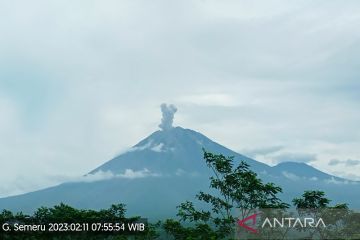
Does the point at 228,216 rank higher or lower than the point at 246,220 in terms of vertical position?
higher

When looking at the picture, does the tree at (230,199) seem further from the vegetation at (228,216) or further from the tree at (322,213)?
the tree at (322,213)

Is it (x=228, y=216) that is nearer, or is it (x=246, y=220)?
(x=246, y=220)

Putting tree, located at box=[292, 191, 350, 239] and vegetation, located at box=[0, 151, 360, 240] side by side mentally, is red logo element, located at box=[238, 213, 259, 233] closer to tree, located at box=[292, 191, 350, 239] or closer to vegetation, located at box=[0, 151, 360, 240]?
vegetation, located at box=[0, 151, 360, 240]

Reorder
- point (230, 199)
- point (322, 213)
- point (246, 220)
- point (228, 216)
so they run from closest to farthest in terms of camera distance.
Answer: point (322, 213)
point (246, 220)
point (228, 216)
point (230, 199)

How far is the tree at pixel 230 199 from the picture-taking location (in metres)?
18.7

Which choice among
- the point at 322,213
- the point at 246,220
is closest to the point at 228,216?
the point at 246,220

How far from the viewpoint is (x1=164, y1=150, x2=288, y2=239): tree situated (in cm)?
1870

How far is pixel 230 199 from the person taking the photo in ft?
65.9

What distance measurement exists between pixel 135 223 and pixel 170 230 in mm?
1528

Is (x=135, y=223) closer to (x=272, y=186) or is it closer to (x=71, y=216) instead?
(x=71, y=216)

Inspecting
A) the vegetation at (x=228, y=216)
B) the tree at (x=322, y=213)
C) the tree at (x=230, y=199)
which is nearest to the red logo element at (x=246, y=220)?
the vegetation at (x=228, y=216)

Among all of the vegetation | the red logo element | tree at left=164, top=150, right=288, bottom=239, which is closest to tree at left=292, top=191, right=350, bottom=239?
the vegetation

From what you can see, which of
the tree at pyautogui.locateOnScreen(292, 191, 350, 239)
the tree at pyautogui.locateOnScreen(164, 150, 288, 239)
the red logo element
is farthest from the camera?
the tree at pyautogui.locateOnScreen(164, 150, 288, 239)

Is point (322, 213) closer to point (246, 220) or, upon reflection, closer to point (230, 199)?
point (246, 220)
